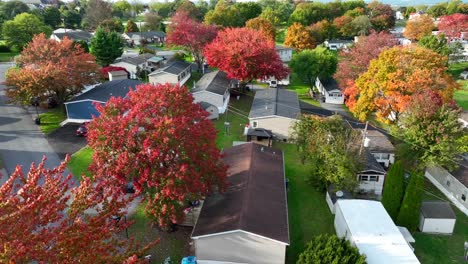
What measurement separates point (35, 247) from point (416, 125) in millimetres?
25380

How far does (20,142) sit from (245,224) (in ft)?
76.1

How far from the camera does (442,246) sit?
20766 mm

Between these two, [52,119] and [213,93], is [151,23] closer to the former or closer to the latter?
[213,93]

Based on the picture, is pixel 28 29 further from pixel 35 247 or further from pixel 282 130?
pixel 35 247

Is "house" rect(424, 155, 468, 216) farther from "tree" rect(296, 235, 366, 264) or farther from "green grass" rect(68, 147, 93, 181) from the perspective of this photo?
"green grass" rect(68, 147, 93, 181)

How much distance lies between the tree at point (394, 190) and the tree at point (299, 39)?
172 feet

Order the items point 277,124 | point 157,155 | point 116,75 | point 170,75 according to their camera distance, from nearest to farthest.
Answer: point 157,155 → point 277,124 → point 170,75 → point 116,75

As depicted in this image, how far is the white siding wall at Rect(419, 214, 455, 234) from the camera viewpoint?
21.5 meters

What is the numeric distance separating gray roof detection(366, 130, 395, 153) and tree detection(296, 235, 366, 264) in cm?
1476

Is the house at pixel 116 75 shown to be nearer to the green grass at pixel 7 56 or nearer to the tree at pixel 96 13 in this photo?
the green grass at pixel 7 56

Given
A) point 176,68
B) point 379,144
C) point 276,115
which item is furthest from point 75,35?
point 379,144

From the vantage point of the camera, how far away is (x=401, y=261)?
1686 centimetres

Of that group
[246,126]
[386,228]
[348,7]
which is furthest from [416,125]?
[348,7]

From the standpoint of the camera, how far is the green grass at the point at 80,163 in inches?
1013
